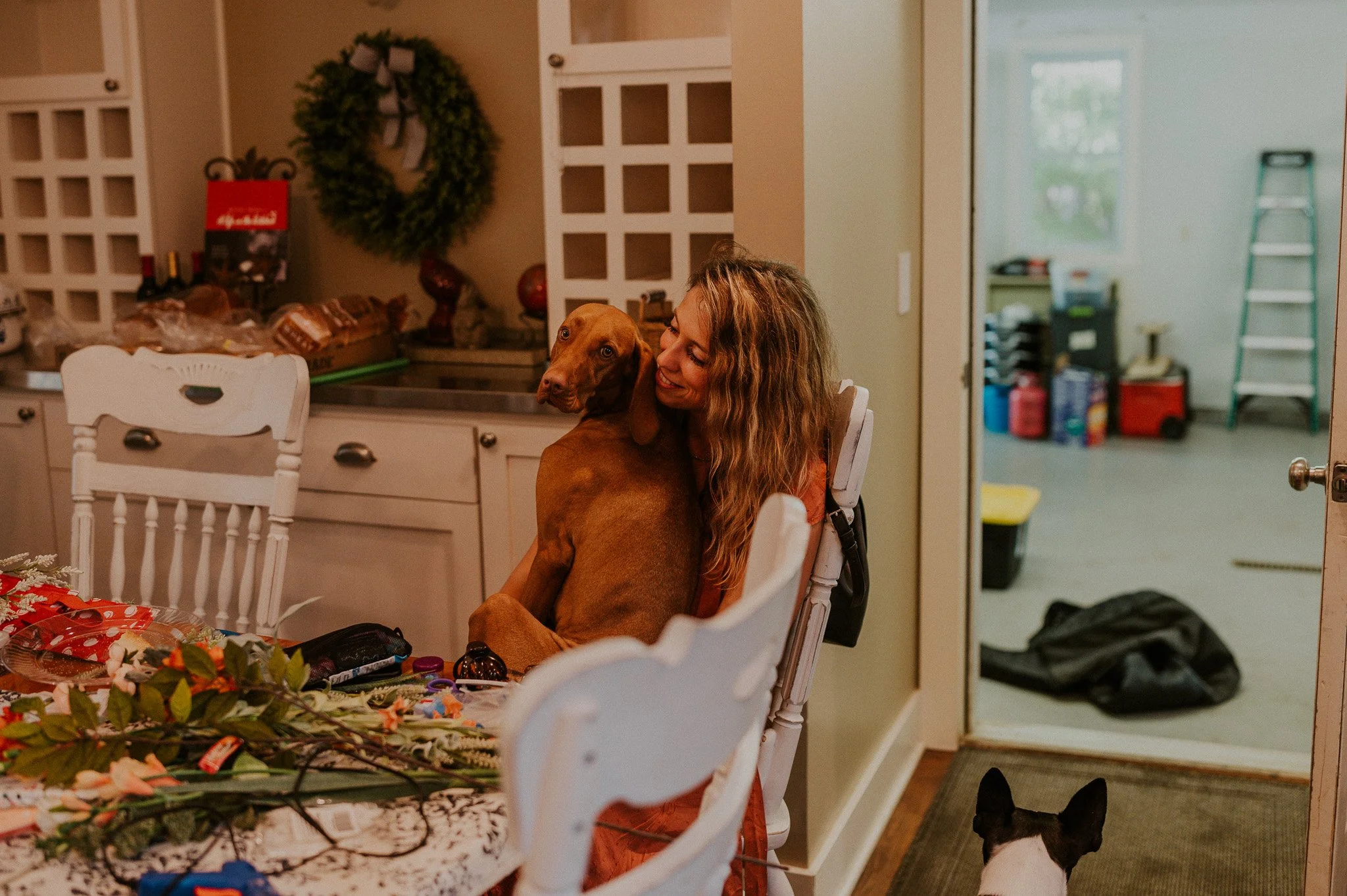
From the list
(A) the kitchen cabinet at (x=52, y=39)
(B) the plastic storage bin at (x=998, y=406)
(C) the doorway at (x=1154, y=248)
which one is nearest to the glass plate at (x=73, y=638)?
(A) the kitchen cabinet at (x=52, y=39)

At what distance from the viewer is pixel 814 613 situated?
159 cm

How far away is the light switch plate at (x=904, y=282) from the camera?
2.65 metres

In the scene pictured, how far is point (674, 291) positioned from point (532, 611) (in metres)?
0.92

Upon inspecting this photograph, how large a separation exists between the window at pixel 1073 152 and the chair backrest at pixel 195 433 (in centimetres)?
673

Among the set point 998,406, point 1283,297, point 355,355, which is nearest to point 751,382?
point 355,355

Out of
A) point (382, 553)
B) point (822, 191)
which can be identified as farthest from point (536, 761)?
point (382, 553)

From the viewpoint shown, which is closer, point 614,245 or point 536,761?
point 536,761

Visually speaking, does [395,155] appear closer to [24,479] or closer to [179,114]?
[179,114]

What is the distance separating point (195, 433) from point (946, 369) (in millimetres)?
1625

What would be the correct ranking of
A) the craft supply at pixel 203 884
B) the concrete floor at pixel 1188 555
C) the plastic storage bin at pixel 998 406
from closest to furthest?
the craft supply at pixel 203 884 → the concrete floor at pixel 1188 555 → the plastic storage bin at pixel 998 406

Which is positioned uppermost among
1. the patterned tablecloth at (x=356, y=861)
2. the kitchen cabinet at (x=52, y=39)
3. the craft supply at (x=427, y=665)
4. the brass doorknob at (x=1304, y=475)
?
the kitchen cabinet at (x=52, y=39)

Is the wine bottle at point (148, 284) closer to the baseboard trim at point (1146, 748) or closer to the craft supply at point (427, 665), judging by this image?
the craft supply at point (427, 665)

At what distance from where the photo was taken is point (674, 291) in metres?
2.44

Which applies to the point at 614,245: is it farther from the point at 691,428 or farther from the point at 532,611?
the point at 532,611
